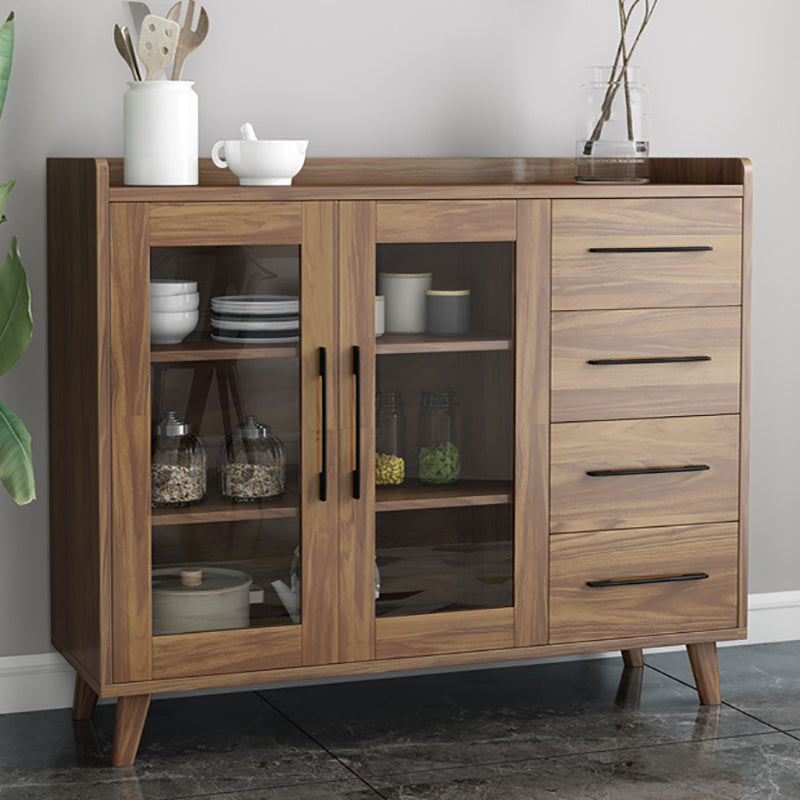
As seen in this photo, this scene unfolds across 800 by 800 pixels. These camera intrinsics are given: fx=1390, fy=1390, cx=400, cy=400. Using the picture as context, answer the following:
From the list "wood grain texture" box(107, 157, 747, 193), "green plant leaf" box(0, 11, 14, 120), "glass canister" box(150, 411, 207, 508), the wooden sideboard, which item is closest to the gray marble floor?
the wooden sideboard

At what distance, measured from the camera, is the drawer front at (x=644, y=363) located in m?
2.77

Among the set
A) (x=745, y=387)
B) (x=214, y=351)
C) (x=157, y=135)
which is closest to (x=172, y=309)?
(x=214, y=351)

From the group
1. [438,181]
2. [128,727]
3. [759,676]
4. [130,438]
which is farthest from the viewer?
[759,676]

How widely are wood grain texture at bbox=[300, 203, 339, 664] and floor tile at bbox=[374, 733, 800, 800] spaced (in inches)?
12.8

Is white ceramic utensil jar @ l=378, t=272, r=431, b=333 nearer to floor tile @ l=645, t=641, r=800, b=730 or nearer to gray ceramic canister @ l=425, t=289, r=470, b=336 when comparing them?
gray ceramic canister @ l=425, t=289, r=470, b=336

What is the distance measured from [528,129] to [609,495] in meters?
0.91

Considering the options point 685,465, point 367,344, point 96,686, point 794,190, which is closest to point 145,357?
point 367,344

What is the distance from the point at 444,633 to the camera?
277 cm

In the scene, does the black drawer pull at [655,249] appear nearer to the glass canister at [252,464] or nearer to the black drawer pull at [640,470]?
the black drawer pull at [640,470]

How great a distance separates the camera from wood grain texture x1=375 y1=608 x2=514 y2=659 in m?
2.74

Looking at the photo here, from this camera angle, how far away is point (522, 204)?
2707mm

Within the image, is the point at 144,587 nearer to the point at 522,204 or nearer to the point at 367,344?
the point at 367,344

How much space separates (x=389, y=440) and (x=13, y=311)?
2.45 ft

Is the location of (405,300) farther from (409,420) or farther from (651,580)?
(651,580)
